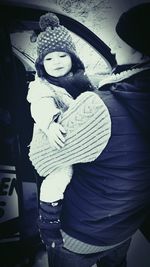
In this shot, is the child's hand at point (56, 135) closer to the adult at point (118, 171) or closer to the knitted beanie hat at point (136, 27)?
the adult at point (118, 171)

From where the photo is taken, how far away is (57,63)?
66.7 inches

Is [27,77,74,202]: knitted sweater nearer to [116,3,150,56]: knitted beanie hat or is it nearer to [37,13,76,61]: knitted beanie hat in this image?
[37,13,76,61]: knitted beanie hat

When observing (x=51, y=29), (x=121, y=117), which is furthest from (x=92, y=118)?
(x=51, y=29)

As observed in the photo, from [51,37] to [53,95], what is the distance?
28 cm

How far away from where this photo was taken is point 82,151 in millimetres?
1733

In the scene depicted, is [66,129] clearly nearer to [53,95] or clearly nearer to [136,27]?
[53,95]

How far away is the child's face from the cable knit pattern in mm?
159

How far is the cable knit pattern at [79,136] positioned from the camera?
1.70 metres

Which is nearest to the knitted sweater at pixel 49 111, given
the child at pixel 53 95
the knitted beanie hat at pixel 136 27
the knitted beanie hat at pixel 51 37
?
the child at pixel 53 95

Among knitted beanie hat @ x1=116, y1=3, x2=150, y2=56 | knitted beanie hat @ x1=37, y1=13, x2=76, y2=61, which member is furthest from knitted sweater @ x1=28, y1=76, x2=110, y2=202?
knitted beanie hat @ x1=116, y1=3, x2=150, y2=56

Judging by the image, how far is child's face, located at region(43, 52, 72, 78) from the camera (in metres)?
1.68

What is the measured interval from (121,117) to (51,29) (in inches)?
22.4

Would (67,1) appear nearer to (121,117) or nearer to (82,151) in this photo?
(121,117)

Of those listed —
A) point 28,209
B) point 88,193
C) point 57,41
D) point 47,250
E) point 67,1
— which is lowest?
point 47,250
